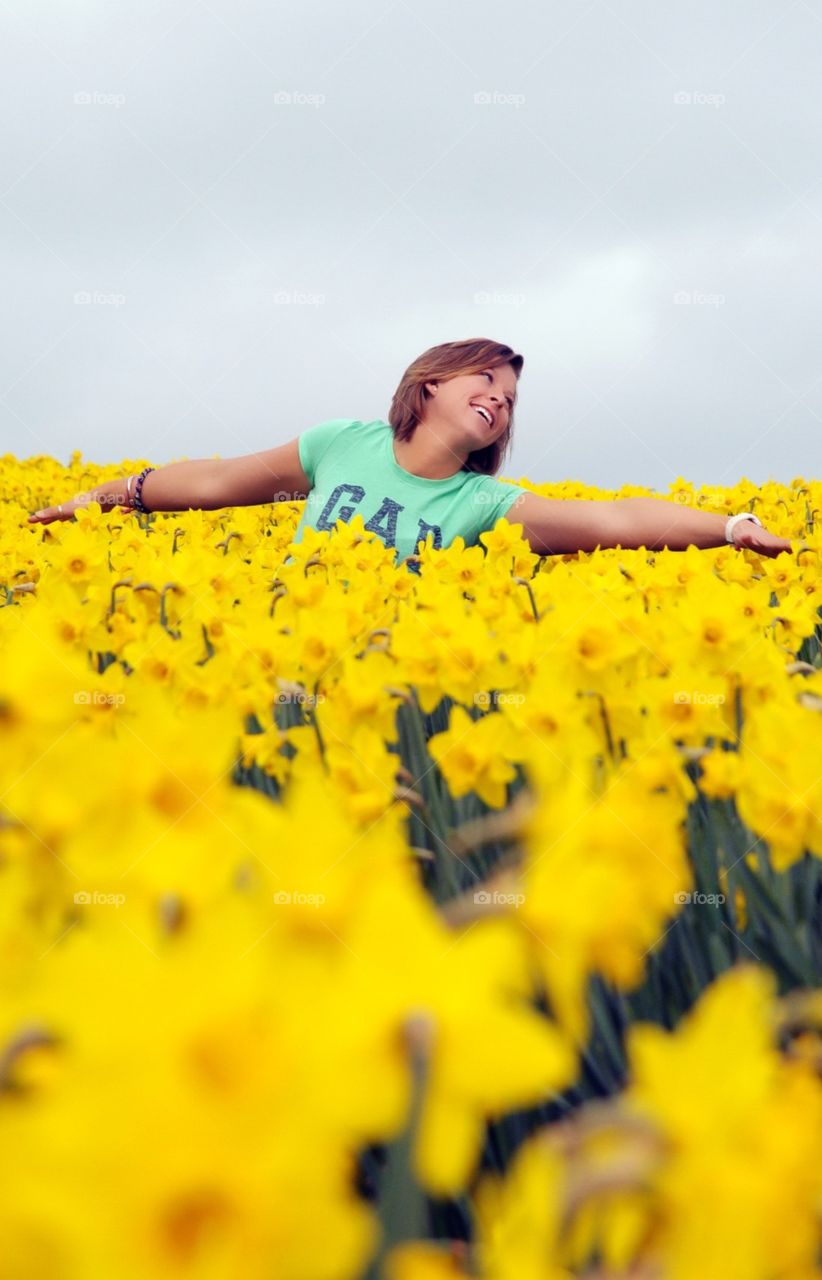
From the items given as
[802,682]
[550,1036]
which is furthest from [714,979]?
[550,1036]

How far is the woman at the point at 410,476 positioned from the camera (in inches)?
175

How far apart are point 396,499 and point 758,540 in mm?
1698

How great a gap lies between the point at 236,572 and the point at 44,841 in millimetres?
1889

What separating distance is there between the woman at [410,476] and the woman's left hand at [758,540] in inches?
26.2

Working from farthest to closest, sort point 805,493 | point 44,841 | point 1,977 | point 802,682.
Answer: point 805,493 < point 802,682 < point 44,841 < point 1,977

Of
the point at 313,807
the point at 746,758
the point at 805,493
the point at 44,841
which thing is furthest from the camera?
the point at 805,493

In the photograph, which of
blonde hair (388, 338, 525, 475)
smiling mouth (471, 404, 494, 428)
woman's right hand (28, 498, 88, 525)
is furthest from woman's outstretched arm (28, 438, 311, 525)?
smiling mouth (471, 404, 494, 428)

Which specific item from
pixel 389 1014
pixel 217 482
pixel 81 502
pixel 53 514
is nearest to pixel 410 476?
pixel 217 482

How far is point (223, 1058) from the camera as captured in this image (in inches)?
17.3

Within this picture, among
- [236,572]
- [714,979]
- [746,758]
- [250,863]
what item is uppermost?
[236,572]

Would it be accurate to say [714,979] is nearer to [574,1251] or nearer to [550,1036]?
[574,1251]

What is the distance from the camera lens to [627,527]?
157 inches

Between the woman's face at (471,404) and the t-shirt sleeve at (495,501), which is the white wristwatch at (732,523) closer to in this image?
the t-shirt sleeve at (495,501)

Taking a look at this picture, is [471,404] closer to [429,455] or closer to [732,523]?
[429,455]
